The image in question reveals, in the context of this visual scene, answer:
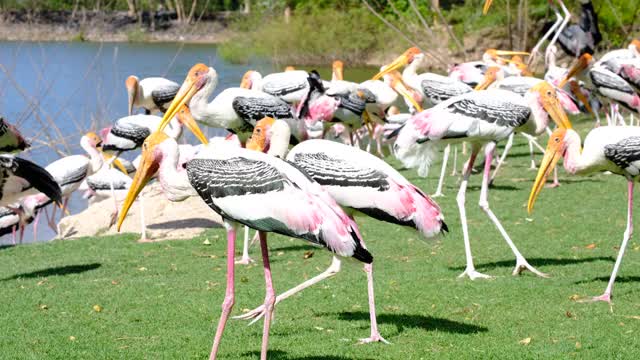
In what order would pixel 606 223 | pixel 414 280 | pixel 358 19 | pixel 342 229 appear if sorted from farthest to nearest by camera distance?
pixel 358 19
pixel 606 223
pixel 414 280
pixel 342 229

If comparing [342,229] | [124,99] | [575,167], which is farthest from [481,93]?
[124,99]

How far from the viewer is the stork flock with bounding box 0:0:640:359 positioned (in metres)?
4.49

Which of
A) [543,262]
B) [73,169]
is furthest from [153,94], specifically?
[543,262]

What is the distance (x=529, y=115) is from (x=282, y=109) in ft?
9.36

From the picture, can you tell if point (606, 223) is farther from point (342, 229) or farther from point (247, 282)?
point (342, 229)

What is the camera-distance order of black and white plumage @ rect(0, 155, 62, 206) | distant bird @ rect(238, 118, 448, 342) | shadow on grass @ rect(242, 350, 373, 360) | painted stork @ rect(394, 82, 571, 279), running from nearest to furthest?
shadow on grass @ rect(242, 350, 373, 360) → distant bird @ rect(238, 118, 448, 342) → painted stork @ rect(394, 82, 571, 279) → black and white plumage @ rect(0, 155, 62, 206)

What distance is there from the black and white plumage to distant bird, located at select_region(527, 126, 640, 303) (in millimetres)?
3862

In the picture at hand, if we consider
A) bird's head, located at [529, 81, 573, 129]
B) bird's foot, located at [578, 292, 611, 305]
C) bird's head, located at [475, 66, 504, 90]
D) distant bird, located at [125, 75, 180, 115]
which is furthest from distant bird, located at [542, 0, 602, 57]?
bird's foot, located at [578, 292, 611, 305]

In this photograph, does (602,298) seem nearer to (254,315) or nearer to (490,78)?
(254,315)

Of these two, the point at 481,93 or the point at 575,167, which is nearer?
the point at 575,167

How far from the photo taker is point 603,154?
5.96m

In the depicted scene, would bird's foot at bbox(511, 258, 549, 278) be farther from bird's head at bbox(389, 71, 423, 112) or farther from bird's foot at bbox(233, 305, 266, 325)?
bird's head at bbox(389, 71, 423, 112)

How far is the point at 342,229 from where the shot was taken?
4.35 m

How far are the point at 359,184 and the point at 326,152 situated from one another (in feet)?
0.84
